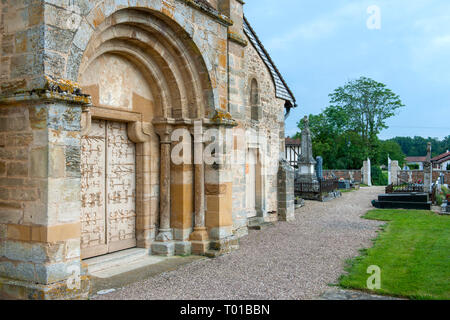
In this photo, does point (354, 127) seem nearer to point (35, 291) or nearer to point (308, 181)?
point (308, 181)

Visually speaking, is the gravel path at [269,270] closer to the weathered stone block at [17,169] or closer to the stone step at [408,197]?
the weathered stone block at [17,169]

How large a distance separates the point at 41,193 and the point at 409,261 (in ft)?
19.8

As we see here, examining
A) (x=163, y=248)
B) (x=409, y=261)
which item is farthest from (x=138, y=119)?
(x=409, y=261)

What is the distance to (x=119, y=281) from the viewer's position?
529cm

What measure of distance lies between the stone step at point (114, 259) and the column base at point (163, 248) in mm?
165

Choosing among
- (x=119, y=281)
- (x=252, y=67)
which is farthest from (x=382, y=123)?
(x=119, y=281)

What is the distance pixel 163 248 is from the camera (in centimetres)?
681

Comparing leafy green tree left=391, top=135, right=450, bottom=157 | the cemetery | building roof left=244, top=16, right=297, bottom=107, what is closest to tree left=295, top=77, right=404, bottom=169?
the cemetery

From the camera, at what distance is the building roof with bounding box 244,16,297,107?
1101 centimetres

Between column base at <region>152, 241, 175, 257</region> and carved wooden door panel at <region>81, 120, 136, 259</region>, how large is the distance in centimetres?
40

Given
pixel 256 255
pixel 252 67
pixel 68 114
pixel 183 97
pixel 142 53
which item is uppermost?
pixel 252 67

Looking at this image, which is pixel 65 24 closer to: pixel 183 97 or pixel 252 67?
pixel 183 97

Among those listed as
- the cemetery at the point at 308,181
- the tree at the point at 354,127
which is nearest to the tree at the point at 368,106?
the tree at the point at 354,127
